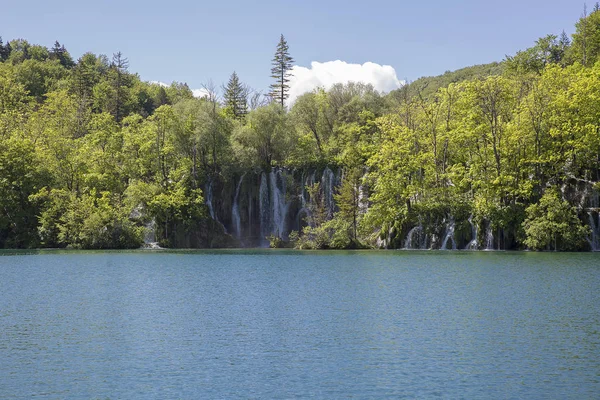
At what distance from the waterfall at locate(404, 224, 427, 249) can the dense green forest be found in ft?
0.39

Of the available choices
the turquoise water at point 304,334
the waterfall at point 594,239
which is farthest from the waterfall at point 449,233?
the turquoise water at point 304,334

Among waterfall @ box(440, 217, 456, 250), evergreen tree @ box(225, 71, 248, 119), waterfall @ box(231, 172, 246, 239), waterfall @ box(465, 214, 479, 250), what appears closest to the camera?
waterfall @ box(465, 214, 479, 250)

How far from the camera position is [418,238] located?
218ft

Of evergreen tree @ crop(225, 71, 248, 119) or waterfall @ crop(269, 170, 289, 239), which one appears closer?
waterfall @ crop(269, 170, 289, 239)

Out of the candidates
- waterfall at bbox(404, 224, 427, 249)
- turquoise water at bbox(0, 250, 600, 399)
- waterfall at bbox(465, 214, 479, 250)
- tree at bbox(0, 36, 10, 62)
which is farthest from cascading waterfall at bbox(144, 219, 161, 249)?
tree at bbox(0, 36, 10, 62)

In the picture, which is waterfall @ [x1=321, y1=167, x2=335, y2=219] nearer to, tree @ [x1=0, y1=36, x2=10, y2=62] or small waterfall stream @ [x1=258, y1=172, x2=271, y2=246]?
small waterfall stream @ [x1=258, y1=172, x2=271, y2=246]

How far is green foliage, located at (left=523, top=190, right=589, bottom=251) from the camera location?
5778cm

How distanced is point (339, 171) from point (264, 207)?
10.1 meters

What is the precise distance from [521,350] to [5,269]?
3774 cm

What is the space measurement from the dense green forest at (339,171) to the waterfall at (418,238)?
0.39ft

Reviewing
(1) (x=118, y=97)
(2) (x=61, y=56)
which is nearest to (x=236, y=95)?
(1) (x=118, y=97)

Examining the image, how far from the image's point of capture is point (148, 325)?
2417 centimetres

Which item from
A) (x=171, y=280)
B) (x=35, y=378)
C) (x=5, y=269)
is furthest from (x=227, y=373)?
(x=5, y=269)

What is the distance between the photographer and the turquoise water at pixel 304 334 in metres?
16.3
